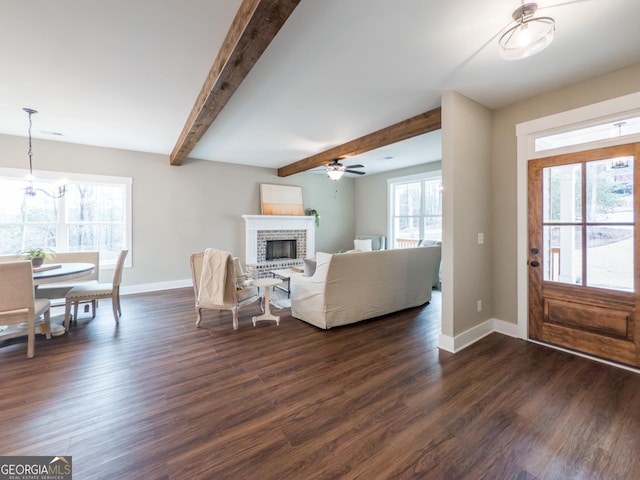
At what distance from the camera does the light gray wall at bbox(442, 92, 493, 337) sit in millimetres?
2838

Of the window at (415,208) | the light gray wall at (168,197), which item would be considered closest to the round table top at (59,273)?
the light gray wall at (168,197)

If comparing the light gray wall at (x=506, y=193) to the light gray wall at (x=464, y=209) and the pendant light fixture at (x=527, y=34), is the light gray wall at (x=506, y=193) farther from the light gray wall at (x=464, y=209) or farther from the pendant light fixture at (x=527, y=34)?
the pendant light fixture at (x=527, y=34)

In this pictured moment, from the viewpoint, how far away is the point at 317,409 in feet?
6.38

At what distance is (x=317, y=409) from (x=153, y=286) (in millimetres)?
4813

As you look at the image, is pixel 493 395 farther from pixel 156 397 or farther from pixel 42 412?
pixel 42 412

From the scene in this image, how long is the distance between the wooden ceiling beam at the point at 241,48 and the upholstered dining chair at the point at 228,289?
66.2 inches

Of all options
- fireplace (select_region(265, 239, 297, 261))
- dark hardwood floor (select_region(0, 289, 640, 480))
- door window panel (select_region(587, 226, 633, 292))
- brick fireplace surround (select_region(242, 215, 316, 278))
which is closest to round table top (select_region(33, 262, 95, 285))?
dark hardwood floor (select_region(0, 289, 640, 480))

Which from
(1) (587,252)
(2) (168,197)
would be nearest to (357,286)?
(1) (587,252)

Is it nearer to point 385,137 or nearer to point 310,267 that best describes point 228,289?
point 310,267

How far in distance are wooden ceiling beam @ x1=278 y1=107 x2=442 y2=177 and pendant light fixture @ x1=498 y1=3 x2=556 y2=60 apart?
1.58m

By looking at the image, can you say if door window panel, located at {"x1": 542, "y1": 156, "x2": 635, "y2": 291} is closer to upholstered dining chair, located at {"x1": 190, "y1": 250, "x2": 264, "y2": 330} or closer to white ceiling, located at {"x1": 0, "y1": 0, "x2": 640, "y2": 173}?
white ceiling, located at {"x1": 0, "y1": 0, "x2": 640, "y2": 173}

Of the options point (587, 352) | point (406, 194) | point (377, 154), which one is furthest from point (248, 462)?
point (406, 194)

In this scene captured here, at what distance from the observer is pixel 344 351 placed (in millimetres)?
2834

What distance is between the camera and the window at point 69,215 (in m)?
4.41
